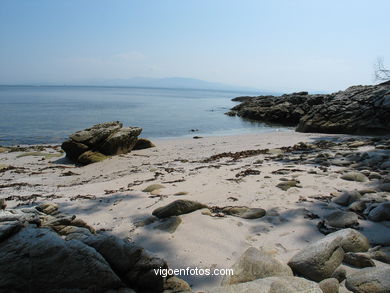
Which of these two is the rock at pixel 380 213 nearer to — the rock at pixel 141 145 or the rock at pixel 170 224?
the rock at pixel 170 224

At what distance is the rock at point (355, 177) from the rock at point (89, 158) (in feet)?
33.0

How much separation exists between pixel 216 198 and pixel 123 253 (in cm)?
289

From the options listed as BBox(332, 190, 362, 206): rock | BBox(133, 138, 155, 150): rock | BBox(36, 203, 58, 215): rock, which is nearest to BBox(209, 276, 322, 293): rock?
BBox(332, 190, 362, 206): rock

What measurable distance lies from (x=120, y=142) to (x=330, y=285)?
12.9 m

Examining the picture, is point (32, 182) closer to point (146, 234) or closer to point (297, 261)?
point (146, 234)

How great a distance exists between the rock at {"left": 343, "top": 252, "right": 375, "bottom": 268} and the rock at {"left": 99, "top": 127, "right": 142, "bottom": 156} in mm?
12360

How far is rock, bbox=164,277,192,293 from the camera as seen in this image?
2828 mm

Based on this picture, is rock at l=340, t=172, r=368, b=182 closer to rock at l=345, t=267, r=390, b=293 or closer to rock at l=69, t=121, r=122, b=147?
rock at l=345, t=267, r=390, b=293

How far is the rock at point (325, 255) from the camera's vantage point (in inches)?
117

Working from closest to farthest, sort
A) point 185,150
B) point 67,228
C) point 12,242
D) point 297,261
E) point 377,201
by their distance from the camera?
point 12,242 < point 297,261 < point 67,228 < point 377,201 < point 185,150

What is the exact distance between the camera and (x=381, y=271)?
8.98 ft

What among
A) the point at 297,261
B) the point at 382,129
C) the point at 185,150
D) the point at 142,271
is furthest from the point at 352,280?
the point at 382,129

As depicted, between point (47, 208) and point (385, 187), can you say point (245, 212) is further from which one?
point (47, 208)

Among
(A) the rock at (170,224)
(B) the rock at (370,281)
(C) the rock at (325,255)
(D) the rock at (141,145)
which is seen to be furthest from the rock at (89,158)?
(B) the rock at (370,281)
